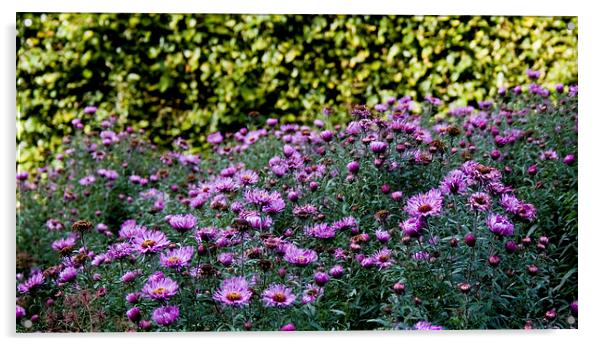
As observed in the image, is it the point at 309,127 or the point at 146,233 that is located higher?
the point at 309,127

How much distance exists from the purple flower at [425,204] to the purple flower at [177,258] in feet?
2.23

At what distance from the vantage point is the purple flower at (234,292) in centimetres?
202

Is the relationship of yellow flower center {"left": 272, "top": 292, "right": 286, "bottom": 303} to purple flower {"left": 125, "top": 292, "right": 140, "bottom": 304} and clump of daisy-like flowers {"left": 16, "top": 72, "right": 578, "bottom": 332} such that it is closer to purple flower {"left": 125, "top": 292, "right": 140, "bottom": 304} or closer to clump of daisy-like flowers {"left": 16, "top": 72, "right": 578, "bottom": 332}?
clump of daisy-like flowers {"left": 16, "top": 72, "right": 578, "bottom": 332}

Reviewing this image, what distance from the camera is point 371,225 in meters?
2.28

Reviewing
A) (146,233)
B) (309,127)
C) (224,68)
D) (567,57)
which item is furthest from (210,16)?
(567,57)

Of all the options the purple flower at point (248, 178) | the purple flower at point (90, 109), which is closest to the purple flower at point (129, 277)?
the purple flower at point (248, 178)

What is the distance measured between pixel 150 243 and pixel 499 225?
1031 millimetres

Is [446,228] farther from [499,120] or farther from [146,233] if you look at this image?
[146,233]

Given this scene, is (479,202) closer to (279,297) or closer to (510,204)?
(510,204)

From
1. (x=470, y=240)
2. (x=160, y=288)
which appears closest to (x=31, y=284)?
(x=160, y=288)

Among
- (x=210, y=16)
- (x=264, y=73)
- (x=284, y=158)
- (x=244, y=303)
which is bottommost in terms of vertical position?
(x=244, y=303)

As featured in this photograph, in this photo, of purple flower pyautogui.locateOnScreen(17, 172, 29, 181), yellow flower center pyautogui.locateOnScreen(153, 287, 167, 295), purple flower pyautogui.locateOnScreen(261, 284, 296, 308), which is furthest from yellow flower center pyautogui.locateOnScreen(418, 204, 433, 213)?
purple flower pyautogui.locateOnScreen(17, 172, 29, 181)

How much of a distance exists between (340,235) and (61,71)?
4.16 ft

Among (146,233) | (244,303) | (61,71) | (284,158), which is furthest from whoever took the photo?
(61,71)
